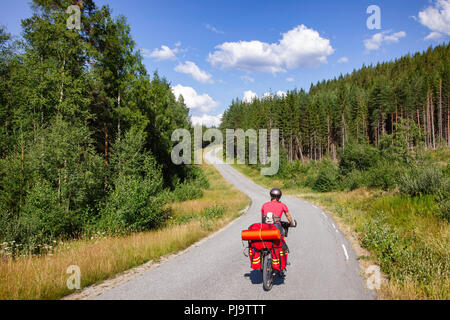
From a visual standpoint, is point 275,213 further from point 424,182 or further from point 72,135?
point 72,135

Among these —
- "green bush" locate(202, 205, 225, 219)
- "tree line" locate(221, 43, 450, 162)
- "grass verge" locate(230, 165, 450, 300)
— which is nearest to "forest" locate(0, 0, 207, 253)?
"green bush" locate(202, 205, 225, 219)

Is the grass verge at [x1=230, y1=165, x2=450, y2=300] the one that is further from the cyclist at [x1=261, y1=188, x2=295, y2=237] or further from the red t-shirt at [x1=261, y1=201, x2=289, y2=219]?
the red t-shirt at [x1=261, y1=201, x2=289, y2=219]

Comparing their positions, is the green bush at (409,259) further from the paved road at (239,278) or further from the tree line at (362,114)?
the tree line at (362,114)

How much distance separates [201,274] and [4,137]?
61.4 feet

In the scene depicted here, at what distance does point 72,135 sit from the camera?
496 inches

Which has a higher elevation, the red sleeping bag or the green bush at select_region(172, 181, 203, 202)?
the red sleeping bag

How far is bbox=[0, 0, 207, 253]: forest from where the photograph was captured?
11.8 m

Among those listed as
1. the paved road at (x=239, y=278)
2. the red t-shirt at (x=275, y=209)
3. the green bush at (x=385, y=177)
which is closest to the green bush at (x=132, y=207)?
the paved road at (x=239, y=278)

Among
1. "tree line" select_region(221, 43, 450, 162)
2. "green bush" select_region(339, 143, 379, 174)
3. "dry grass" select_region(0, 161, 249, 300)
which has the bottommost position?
"dry grass" select_region(0, 161, 249, 300)

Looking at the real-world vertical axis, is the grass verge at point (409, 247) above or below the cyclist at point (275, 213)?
below

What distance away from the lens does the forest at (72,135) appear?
1179 centimetres

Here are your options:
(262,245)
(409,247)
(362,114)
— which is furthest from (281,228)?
(362,114)

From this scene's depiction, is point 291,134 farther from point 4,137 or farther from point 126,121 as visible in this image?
point 4,137

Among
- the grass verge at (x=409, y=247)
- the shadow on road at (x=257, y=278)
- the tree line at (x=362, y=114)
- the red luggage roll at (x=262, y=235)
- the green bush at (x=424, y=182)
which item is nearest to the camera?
the grass verge at (x=409, y=247)
